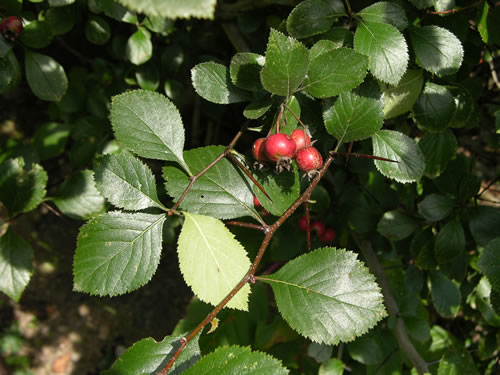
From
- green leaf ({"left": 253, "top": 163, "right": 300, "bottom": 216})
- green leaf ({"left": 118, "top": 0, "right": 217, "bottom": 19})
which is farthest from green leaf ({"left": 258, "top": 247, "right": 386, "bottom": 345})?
green leaf ({"left": 118, "top": 0, "right": 217, "bottom": 19})

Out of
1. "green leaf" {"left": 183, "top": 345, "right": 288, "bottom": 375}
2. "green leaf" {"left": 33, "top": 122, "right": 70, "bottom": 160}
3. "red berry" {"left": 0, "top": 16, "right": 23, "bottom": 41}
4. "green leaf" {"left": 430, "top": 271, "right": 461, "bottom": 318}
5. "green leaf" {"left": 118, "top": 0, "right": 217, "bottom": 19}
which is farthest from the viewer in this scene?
"green leaf" {"left": 33, "top": 122, "right": 70, "bottom": 160}

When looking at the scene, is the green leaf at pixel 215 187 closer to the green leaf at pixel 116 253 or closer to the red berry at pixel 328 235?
the green leaf at pixel 116 253

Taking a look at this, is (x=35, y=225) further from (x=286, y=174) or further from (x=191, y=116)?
(x=286, y=174)

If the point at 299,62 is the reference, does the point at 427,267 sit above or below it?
below

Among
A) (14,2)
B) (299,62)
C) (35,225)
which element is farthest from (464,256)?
(35,225)

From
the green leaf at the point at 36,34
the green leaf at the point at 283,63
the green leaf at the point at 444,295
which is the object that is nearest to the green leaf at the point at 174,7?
the green leaf at the point at 283,63

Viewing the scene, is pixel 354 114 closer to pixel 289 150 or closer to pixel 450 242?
pixel 289 150

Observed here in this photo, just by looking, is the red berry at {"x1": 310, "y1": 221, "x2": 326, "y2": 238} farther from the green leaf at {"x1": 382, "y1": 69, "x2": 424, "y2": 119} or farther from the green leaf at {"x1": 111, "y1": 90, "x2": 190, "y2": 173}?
the green leaf at {"x1": 111, "y1": 90, "x2": 190, "y2": 173}
